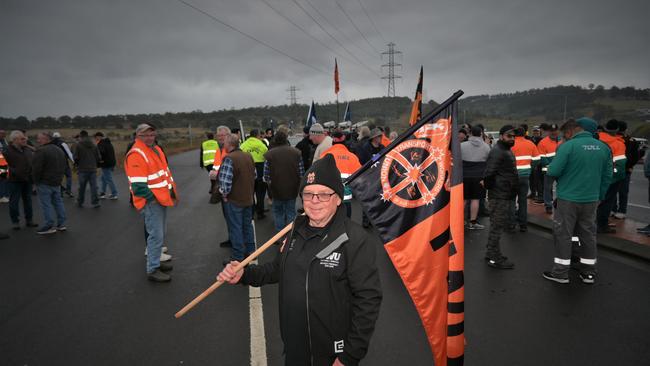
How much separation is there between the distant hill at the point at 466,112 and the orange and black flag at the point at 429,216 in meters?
63.9

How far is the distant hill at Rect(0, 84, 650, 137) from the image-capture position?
228 feet

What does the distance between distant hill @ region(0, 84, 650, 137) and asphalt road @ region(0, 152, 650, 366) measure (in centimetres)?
6166

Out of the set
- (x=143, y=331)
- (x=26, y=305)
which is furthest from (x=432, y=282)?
(x=26, y=305)

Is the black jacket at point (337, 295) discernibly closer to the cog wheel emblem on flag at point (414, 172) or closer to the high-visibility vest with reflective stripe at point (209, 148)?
the cog wheel emblem on flag at point (414, 172)

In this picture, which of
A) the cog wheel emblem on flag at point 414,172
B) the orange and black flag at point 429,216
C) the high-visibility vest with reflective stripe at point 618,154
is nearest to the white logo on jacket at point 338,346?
the orange and black flag at point 429,216

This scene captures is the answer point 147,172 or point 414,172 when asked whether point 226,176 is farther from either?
point 414,172

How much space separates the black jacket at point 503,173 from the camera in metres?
5.62

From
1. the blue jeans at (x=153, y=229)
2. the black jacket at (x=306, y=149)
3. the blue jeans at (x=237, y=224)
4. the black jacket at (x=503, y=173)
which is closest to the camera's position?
the blue jeans at (x=153, y=229)

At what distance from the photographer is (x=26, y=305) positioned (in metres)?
4.44

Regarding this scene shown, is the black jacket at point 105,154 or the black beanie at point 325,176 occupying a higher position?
the black beanie at point 325,176

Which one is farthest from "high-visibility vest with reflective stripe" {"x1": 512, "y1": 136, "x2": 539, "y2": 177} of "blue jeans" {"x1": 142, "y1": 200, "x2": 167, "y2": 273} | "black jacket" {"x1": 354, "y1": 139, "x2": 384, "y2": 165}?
"blue jeans" {"x1": 142, "y1": 200, "x2": 167, "y2": 273}

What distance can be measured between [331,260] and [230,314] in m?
2.73

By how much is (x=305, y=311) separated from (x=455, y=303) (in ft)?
3.45

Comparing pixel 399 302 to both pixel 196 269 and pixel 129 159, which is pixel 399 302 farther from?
pixel 129 159
